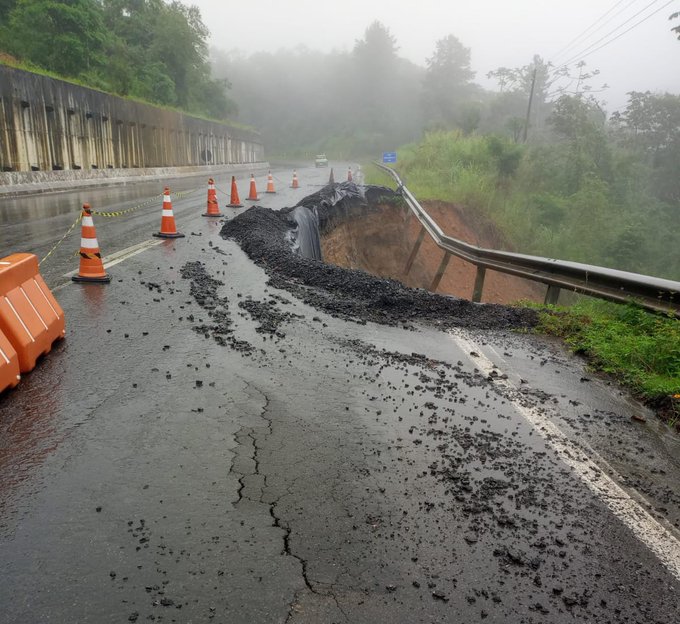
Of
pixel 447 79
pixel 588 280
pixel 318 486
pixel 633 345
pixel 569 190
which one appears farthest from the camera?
pixel 447 79

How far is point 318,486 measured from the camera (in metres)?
2.92

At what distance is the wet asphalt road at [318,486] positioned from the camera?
2.17 m

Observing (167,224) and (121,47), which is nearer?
(167,224)

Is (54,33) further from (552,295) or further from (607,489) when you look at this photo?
(607,489)

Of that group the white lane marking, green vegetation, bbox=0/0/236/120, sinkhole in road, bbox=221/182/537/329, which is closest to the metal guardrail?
sinkhole in road, bbox=221/182/537/329

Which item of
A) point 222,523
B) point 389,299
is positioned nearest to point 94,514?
point 222,523

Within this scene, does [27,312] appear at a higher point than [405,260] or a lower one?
higher

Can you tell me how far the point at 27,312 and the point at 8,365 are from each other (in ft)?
2.37

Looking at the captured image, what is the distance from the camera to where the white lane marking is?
258cm

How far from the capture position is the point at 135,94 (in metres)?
38.0

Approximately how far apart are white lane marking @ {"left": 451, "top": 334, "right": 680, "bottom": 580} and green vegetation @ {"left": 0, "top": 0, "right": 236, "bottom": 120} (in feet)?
77.9

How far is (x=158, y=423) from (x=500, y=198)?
86.6ft

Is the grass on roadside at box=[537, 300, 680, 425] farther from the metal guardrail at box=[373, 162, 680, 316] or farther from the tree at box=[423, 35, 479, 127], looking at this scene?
the tree at box=[423, 35, 479, 127]

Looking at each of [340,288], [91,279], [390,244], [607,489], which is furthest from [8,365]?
[390,244]
